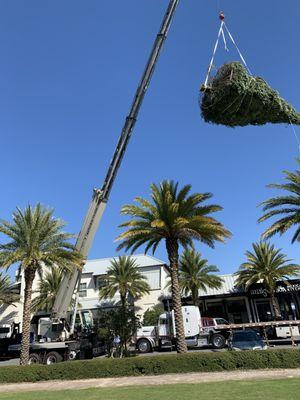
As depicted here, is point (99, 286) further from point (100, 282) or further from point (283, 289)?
point (283, 289)

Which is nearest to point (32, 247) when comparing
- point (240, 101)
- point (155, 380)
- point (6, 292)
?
point (155, 380)

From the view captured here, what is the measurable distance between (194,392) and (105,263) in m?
45.8

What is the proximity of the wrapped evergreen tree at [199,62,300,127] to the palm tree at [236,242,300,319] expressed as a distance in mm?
35160

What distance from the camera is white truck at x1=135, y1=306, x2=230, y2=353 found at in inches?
1185

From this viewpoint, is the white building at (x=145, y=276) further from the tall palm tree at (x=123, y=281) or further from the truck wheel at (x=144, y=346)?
the truck wheel at (x=144, y=346)

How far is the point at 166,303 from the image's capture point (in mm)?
49656

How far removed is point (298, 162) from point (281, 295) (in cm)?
2854

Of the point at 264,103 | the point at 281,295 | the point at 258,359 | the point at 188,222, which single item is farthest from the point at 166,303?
the point at 264,103

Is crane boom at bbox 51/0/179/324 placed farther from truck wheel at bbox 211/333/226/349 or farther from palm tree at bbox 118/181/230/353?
truck wheel at bbox 211/333/226/349

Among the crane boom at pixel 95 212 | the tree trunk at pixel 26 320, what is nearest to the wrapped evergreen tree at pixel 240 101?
the crane boom at pixel 95 212

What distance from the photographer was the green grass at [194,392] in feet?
37.7

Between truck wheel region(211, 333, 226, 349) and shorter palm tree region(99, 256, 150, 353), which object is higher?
shorter palm tree region(99, 256, 150, 353)

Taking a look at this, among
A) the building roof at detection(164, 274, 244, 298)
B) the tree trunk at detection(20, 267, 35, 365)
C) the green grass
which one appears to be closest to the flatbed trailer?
the tree trunk at detection(20, 267, 35, 365)

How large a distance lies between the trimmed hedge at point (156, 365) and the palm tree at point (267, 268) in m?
24.9
